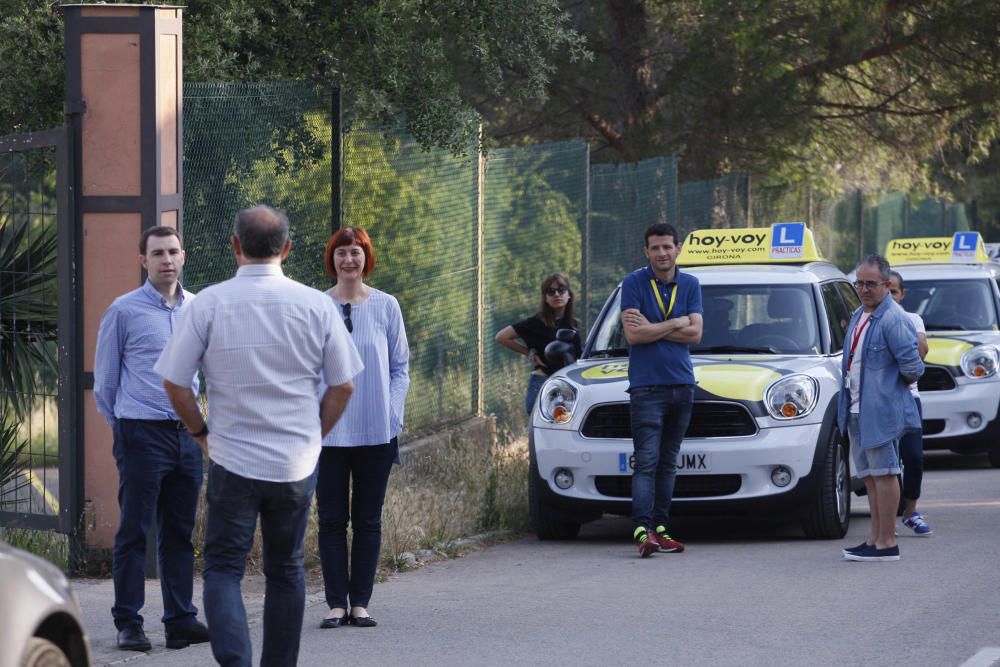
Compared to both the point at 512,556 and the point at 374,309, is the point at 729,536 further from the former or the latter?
the point at 374,309

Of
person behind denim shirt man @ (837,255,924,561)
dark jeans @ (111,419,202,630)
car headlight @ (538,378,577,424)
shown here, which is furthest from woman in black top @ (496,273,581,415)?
dark jeans @ (111,419,202,630)

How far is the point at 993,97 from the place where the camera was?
22203mm

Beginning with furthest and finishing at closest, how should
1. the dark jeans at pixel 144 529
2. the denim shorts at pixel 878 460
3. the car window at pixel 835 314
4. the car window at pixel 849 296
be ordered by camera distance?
the car window at pixel 849 296 < the car window at pixel 835 314 < the denim shorts at pixel 878 460 < the dark jeans at pixel 144 529

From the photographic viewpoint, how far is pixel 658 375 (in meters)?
10.2

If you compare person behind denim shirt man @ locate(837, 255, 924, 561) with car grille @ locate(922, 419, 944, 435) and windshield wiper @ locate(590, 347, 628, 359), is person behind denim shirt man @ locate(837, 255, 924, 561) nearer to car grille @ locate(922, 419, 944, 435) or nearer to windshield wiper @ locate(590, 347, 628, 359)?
windshield wiper @ locate(590, 347, 628, 359)

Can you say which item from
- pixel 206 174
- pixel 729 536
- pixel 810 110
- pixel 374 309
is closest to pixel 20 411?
pixel 206 174

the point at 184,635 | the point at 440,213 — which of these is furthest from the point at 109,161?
the point at 440,213

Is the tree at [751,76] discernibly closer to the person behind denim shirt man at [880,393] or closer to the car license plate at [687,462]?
the car license plate at [687,462]

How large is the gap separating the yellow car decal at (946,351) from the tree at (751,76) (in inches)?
217

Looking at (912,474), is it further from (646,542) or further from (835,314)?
(646,542)

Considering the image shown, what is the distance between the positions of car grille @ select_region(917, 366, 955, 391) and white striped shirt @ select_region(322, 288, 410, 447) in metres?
8.61

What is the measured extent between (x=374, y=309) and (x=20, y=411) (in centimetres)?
255

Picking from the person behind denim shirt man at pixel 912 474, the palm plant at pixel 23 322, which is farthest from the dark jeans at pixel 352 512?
the person behind denim shirt man at pixel 912 474

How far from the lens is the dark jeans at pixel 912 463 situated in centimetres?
1127
